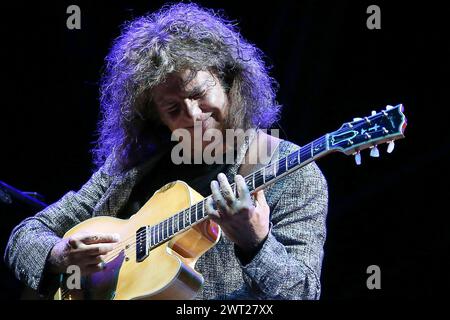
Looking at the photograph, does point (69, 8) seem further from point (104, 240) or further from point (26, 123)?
point (104, 240)

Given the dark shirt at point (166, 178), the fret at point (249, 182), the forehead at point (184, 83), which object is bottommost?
the fret at point (249, 182)

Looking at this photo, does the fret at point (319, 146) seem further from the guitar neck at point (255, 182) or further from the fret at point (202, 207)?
the fret at point (202, 207)

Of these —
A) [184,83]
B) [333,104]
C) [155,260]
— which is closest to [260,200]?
[155,260]

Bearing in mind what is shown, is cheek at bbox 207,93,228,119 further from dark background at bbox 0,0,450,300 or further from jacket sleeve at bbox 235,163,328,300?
dark background at bbox 0,0,450,300

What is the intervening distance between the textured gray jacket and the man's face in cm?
23

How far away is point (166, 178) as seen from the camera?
3.21 m

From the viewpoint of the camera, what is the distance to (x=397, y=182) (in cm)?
382

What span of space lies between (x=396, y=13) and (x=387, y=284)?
5.12 ft

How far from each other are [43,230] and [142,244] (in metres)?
0.77

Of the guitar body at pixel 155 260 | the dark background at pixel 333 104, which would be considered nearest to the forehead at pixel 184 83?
the guitar body at pixel 155 260

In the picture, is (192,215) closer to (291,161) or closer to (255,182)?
(255,182)

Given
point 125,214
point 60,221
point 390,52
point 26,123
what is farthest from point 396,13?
point 26,123

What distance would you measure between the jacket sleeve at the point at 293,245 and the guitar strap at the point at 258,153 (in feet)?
0.43

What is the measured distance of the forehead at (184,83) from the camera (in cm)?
300
